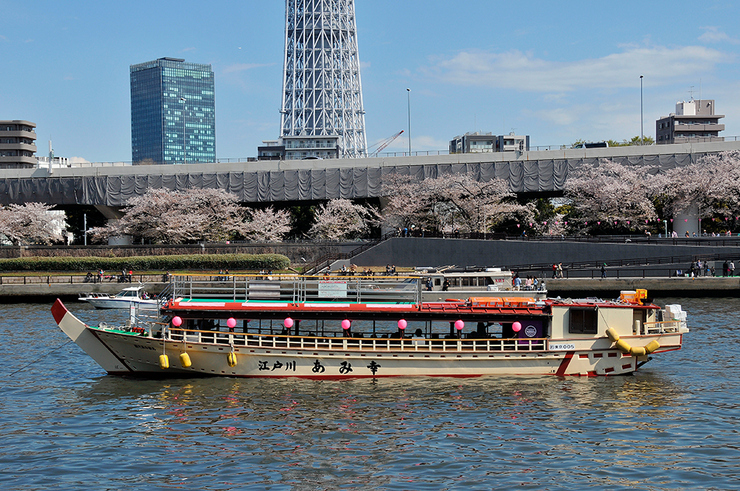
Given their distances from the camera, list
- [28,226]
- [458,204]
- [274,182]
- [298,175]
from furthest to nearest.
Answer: [274,182], [298,175], [28,226], [458,204]

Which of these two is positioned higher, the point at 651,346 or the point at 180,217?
the point at 180,217

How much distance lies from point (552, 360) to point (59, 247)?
65.8 meters

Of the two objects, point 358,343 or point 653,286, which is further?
point 653,286

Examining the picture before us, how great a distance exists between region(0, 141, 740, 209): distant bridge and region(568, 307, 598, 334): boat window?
59282 millimetres

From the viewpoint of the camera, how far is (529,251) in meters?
72.8

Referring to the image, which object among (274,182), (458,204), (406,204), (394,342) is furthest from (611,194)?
(394,342)

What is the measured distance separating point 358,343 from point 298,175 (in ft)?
217

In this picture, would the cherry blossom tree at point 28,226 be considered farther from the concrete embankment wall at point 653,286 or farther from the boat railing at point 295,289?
the boat railing at point 295,289

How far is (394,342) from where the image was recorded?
30.8 m

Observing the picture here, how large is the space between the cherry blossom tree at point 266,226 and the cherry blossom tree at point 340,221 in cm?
381

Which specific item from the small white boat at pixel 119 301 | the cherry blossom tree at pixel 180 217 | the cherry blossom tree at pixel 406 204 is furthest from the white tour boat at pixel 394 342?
the cherry blossom tree at pixel 180 217

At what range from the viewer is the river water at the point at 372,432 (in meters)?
19.6

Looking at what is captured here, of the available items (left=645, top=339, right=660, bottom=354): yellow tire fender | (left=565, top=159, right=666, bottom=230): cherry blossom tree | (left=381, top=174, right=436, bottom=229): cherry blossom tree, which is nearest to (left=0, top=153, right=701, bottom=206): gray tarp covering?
(left=381, top=174, right=436, bottom=229): cherry blossom tree

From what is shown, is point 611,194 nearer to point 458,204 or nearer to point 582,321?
point 458,204
